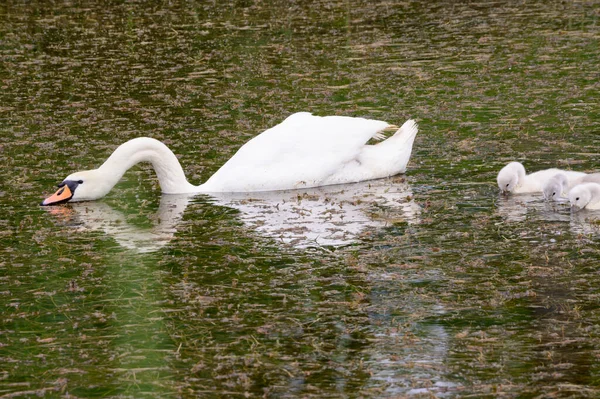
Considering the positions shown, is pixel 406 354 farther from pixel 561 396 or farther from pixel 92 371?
pixel 92 371

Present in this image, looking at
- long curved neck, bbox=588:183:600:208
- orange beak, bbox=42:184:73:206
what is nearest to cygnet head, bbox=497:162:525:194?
long curved neck, bbox=588:183:600:208

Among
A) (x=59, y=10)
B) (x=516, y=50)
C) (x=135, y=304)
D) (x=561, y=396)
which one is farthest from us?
(x=59, y=10)

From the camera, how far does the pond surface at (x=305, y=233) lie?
21.7ft

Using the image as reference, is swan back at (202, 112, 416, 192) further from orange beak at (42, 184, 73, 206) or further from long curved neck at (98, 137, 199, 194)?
orange beak at (42, 184, 73, 206)

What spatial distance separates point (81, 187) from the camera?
34.6 ft

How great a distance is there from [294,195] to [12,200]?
7.85ft

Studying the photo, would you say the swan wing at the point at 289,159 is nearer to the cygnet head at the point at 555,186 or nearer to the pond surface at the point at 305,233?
the pond surface at the point at 305,233

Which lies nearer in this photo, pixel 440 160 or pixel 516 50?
pixel 440 160

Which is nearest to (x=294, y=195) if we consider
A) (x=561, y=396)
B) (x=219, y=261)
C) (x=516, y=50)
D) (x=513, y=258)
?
(x=219, y=261)

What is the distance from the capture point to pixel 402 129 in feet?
36.3

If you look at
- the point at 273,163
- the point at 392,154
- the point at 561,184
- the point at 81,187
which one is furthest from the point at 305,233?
the point at 81,187

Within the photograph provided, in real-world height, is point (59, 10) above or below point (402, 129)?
above

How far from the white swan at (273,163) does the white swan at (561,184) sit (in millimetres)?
1538

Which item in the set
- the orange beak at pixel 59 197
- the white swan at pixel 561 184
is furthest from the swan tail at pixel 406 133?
the orange beak at pixel 59 197
